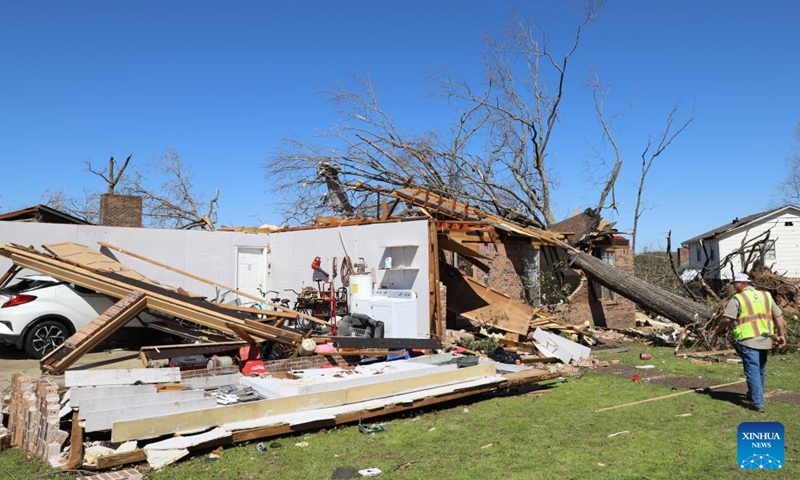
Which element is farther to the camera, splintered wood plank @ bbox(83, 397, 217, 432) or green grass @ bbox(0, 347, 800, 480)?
splintered wood plank @ bbox(83, 397, 217, 432)

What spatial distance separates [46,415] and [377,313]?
703cm

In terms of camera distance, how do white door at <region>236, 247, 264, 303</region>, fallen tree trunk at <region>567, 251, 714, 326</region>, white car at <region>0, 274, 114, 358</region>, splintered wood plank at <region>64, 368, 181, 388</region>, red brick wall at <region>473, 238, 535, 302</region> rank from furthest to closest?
1. white door at <region>236, 247, 264, 303</region>
2. red brick wall at <region>473, 238, 535, 302</region>
3. fallen tree trunk at <region>567, 251, 714, 326</region>
4. white car at <region>0, 274, 114, 358</region>
5. splintered wood plank at <region>64, 368, 181, 388</region>

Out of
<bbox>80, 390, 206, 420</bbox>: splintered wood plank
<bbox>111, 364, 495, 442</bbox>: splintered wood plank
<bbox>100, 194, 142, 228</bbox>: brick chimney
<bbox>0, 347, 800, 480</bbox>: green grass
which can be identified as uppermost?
<bbox>100, 194, 142, 228</bbox>: brick chimney

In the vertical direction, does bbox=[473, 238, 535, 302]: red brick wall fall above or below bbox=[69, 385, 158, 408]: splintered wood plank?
above

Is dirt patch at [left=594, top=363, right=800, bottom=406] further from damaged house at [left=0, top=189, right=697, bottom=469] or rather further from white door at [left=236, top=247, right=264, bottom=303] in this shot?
white door at [left=236, top=247, right=264, bottom=303]

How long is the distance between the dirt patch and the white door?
910 cm

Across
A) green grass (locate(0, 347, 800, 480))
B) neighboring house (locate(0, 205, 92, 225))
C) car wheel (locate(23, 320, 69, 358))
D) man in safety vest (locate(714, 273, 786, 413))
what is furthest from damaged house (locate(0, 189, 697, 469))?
neighboring house (locate(0, 205, 92, 225))

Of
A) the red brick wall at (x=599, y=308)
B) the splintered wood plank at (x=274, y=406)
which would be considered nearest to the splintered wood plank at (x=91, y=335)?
the splintered wood plank at (x=274, y=406)

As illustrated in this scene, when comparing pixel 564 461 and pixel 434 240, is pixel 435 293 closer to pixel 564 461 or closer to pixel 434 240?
pixel 434 240

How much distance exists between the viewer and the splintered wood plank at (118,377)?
6.54 meters

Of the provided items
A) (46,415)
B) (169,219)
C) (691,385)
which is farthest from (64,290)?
(169,219)

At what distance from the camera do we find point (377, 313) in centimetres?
1186

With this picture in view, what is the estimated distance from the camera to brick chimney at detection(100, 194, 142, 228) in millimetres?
15359

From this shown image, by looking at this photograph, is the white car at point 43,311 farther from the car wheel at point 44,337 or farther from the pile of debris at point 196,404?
the pile of debris at point 196,404
